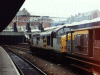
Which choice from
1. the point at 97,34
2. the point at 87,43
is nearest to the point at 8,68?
the point at 87,43

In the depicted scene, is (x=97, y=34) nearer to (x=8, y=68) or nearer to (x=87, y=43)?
(x=87, y=43)

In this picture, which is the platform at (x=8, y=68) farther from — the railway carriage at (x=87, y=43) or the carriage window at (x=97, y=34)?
the carriage window at (x=97, y=34)

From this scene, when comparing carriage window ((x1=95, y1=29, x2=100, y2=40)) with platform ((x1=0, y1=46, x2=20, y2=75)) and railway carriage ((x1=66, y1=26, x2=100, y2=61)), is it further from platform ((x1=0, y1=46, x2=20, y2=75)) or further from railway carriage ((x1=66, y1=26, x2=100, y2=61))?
platform ((x1=0, y1=46, x2=20, y2=75))

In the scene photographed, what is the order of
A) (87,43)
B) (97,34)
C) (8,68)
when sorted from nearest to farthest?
1. (97,34)
2. (87,43)
3. (8,68)

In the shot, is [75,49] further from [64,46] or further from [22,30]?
[22,30]

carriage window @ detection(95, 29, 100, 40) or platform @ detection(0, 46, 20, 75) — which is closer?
carriage window @ detection(95, 29, 100, 40)

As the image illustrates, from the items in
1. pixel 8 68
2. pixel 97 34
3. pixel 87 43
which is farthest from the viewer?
pixel 8 68

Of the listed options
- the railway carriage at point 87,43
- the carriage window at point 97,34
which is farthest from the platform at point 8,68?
the carriage window at point 97,34

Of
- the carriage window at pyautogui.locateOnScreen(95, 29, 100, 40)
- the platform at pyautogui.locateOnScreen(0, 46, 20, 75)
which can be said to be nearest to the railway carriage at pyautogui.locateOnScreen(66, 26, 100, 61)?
the carriage window at pyautogui.locateOnScreen(95, 29, 100, 40)

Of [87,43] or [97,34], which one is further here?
[87,43]

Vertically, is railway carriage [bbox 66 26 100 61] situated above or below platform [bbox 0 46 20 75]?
above

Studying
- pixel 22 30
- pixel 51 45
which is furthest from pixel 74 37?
pixel 22 30

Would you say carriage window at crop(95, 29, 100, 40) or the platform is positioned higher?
carriage window at crop(95, 29, 100, 40)

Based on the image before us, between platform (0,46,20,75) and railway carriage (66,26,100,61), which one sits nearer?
railway carriage (66,26,100,61)
